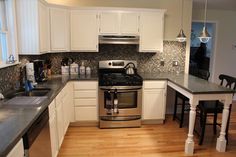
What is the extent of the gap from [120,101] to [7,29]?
2.03 meters

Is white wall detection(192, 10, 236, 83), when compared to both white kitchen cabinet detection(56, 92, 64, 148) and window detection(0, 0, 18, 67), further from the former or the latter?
window detection(0, 0, 18, 67)

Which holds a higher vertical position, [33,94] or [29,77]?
[29,77]

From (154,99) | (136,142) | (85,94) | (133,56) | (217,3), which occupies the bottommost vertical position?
(136,142)

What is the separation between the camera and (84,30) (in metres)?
3.59

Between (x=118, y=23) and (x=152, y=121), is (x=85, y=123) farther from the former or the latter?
(x=118, y=23)

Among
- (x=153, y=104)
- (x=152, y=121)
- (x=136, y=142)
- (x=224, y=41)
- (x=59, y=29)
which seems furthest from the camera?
(x=224, y=41)

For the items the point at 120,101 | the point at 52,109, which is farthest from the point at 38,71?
the point at 120,101

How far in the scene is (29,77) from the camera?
112 inches

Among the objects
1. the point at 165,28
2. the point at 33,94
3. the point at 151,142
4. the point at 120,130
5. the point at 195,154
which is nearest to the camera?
the point at 33,94

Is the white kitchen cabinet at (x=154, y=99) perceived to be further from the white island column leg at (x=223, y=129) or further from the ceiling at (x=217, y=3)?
the ceiling at (x=217, y=3)

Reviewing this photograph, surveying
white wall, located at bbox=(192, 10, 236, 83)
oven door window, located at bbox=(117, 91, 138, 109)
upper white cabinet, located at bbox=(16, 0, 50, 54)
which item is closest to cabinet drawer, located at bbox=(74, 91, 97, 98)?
oven door window, located at bbox=(117, 91, 138, 109)

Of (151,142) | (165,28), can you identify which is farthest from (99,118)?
(165,28)

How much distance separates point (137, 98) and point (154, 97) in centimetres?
34

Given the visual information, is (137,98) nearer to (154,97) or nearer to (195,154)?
(154,97)
